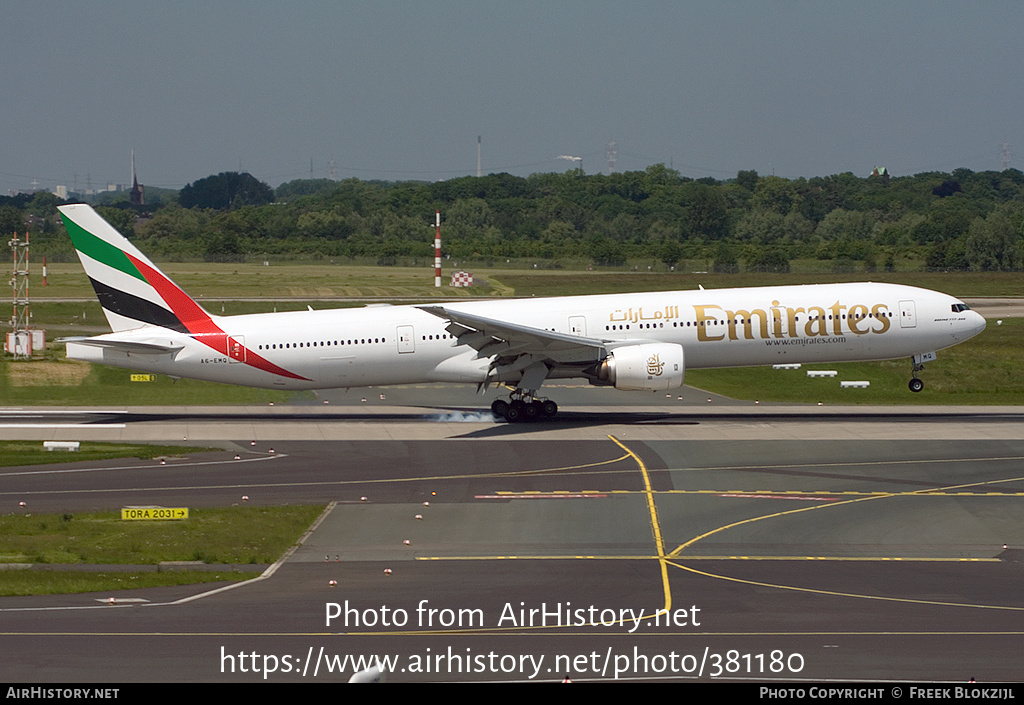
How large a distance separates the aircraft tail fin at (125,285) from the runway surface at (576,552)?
3887 mm

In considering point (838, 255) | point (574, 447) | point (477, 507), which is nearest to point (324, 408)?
point (574, 447)

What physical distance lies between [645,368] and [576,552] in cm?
1737

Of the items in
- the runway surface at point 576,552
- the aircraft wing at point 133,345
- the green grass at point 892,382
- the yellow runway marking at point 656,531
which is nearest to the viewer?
the runway surface at point 576,552

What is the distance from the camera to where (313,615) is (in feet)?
64.4

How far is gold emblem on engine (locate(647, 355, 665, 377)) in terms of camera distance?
4112 cm

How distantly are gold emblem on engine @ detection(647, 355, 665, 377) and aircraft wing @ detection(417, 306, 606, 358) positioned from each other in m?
1.83

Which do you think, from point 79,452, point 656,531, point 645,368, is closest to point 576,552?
point 656,531

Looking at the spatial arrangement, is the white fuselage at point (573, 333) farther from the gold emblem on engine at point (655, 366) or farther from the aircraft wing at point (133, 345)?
the gold emblem on engine at point (655, 366)

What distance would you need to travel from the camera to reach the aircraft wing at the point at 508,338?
40.3 m

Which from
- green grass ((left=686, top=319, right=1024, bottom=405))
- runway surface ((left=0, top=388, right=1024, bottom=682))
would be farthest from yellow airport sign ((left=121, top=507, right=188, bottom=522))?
green grass ((left=686, top=319, right=1024, bottom=405))

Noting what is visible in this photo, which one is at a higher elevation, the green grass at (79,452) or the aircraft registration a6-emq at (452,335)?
the aircraft registration a6-emq at (452,335)

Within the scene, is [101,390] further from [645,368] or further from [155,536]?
[155,536]

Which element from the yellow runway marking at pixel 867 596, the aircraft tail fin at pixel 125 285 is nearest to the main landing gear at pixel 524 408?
the aircraft tail fin at pixel 125 285
